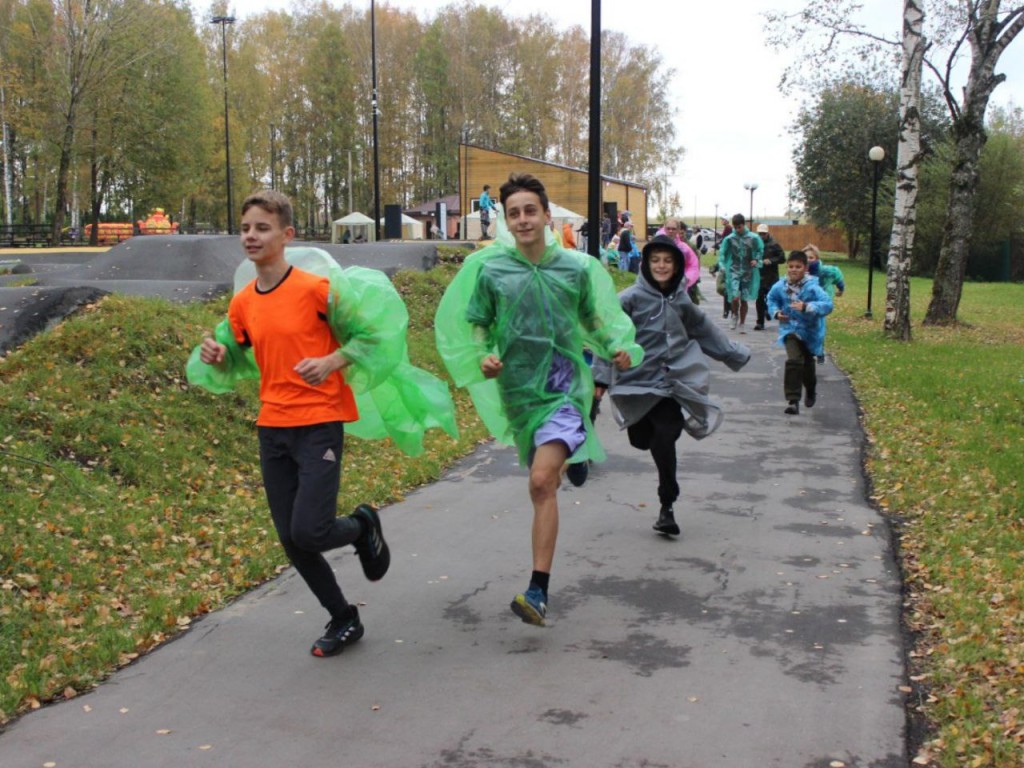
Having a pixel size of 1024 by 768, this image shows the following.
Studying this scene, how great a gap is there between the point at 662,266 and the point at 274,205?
3109 mm

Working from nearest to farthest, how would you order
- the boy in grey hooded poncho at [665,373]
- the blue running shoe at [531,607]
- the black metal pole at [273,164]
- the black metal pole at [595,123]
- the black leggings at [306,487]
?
the black leggings at [306,487] → the blue running shoe at [531,607] → the boy in grey hooded poncho at [665,373] → the black metal pole at [595,123] → the black metal pole at [273,164]

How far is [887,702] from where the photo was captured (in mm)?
4273

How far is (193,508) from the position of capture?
7.42m

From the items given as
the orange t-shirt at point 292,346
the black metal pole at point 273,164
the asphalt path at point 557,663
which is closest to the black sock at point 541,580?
the asphalt path at point 557,663

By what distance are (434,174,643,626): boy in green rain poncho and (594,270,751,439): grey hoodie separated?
→ 56.1 inches

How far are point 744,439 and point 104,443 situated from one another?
554cm

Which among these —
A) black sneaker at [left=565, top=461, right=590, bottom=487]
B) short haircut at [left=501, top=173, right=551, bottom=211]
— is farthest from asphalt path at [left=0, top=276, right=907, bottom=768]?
short haircut at [left=501, top=173, right=551, bottom=211]

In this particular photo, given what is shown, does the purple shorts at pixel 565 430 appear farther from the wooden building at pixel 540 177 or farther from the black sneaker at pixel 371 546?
the wooden building at pixel 540 177

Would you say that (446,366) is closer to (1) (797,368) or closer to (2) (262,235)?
(2) (262,235)

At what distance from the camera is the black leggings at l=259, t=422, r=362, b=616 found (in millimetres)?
4613

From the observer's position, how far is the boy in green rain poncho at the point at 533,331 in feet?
17.4

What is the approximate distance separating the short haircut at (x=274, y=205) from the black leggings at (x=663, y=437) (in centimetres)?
294

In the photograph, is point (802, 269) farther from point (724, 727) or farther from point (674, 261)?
point (724, 727)

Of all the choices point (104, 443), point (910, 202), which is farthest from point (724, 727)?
point (910, 202)
